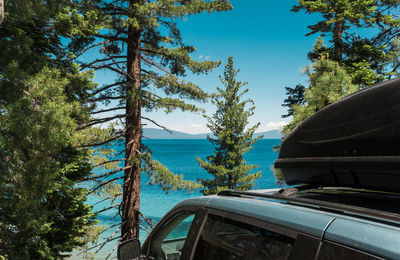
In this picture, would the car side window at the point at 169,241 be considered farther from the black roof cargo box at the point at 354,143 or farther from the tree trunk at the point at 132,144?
the tree trunk at the point at 132,144

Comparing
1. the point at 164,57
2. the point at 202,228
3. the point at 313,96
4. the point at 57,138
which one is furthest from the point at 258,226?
the point at 164,57

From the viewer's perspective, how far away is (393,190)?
4.92 ft

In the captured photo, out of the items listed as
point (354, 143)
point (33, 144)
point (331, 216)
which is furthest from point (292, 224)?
point (33, 144)

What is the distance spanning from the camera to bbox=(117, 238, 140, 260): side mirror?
→ 260cm

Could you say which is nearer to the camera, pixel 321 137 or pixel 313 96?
pixel 321 137

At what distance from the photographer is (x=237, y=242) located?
5.75 feet

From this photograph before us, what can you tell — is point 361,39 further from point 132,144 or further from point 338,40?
point 132,144

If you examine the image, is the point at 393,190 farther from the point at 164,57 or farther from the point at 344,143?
the point at 164,57

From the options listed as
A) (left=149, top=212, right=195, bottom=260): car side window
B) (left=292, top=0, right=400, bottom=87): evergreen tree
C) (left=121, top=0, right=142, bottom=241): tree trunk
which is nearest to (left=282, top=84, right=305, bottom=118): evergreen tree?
(left=292, top=0, right=400, bottom=87): evergreen tree

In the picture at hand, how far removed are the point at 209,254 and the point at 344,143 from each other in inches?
41.2

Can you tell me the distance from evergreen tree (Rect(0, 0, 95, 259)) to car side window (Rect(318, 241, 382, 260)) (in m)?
6.34

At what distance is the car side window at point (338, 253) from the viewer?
1067 millimetres

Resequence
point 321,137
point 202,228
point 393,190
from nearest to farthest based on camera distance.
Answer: point 393,190, point 321,137, point 202,228

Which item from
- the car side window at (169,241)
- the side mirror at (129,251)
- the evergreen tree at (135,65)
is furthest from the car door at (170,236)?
the evergreen tree at (135,65)
